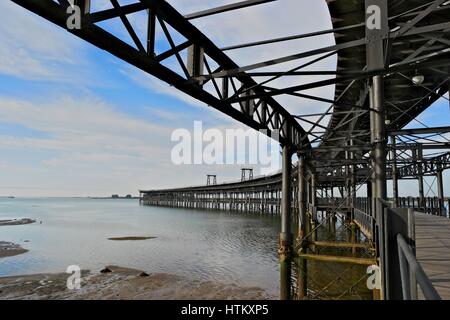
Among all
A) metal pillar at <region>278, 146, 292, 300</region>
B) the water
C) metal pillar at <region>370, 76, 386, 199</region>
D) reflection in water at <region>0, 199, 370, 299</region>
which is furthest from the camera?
the water

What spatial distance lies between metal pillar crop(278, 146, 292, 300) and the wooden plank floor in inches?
178

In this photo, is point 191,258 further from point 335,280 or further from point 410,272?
point 410,272

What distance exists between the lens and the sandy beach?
17.8m

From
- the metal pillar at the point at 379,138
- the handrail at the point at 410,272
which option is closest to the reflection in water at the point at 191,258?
the metal pillar at the point at 379,138

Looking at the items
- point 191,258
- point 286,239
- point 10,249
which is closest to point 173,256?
point 191,258

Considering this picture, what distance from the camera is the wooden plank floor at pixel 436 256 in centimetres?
594

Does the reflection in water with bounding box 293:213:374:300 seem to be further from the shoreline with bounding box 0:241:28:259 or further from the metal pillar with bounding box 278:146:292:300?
the shoreline with bounding box 0:241:28:259

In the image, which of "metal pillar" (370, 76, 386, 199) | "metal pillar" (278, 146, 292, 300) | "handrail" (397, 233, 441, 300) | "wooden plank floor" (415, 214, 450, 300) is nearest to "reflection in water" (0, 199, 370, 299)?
"metal pillar" (278, 146, 292, 300)

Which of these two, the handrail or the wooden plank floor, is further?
the wooden plank floor

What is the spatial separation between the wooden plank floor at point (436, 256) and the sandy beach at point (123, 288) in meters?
8.97

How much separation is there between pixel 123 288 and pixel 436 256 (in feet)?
55.2

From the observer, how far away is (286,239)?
12992 mm
